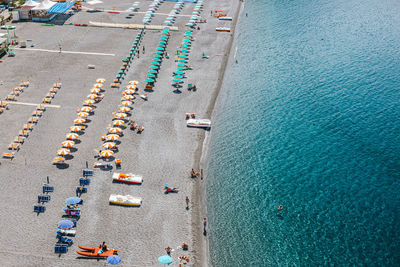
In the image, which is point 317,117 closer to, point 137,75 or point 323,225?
point 323,225

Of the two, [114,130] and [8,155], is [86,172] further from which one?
[8,155]

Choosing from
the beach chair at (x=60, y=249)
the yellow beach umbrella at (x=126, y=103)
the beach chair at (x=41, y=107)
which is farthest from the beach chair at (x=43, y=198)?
the yellow beach umbrella at (x=126, y=103)

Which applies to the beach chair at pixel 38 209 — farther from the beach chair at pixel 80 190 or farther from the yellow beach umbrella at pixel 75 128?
the yellow beach umbrella at pixel 75 128

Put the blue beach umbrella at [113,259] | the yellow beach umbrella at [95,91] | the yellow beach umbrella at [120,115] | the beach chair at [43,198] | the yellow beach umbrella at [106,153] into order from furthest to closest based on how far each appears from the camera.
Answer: the yellow beach umbrella at [95,91] → the yellow beach umbrella at [120,115] → the yellow beach umbrella at [106,153] → the beach chair at [43,198] → the blue beach umbrella at [113,259]

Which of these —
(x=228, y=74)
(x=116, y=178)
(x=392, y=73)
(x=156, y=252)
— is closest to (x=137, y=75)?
(x=228, y=74)

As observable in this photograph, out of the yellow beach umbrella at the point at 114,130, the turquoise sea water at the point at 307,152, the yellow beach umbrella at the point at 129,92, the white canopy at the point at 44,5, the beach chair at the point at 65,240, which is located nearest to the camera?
the beach chair at the point at 65,240

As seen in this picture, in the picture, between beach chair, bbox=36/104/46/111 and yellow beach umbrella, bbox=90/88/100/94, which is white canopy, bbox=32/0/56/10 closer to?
yellow beach umbrella, bbox=90/88/100/94
